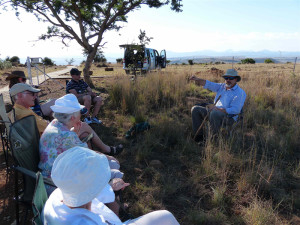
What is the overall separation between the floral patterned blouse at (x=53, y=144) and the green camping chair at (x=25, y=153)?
0.09m

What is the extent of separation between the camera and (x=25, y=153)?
1952 mm

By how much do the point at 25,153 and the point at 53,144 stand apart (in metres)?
0.23

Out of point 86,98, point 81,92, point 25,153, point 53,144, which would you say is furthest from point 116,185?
point 81,92

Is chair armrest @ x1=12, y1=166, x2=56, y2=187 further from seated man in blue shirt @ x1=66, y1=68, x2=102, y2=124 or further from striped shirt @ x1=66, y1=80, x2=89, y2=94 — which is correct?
striped shirt @ x1=66, y1=80, x2=89, y2=94

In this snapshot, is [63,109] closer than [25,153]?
No

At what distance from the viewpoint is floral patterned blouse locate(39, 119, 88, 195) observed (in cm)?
197

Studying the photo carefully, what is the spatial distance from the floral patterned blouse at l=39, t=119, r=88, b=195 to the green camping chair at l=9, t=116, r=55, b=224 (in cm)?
9

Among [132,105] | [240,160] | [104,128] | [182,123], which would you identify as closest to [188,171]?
[240,160]

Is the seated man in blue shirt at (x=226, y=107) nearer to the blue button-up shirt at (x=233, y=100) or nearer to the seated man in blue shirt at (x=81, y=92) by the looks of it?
the blue button-up shirt at (x=233, y=100)

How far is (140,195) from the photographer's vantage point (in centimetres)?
259

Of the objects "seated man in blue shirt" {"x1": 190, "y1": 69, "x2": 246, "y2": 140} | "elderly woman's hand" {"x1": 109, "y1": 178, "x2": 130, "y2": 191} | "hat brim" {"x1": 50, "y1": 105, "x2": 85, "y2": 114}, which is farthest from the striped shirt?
"elderly woman's hand" {"x1": 109, "y1": 178, "x2": 130, "y2": 191}

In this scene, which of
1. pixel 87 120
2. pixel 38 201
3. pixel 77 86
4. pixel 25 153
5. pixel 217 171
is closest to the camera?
pixel 38 201

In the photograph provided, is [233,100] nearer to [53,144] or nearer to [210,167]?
[210,167]

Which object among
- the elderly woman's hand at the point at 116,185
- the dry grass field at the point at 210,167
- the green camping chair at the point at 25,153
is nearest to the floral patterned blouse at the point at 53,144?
the green camping chair at the point at 25,153
